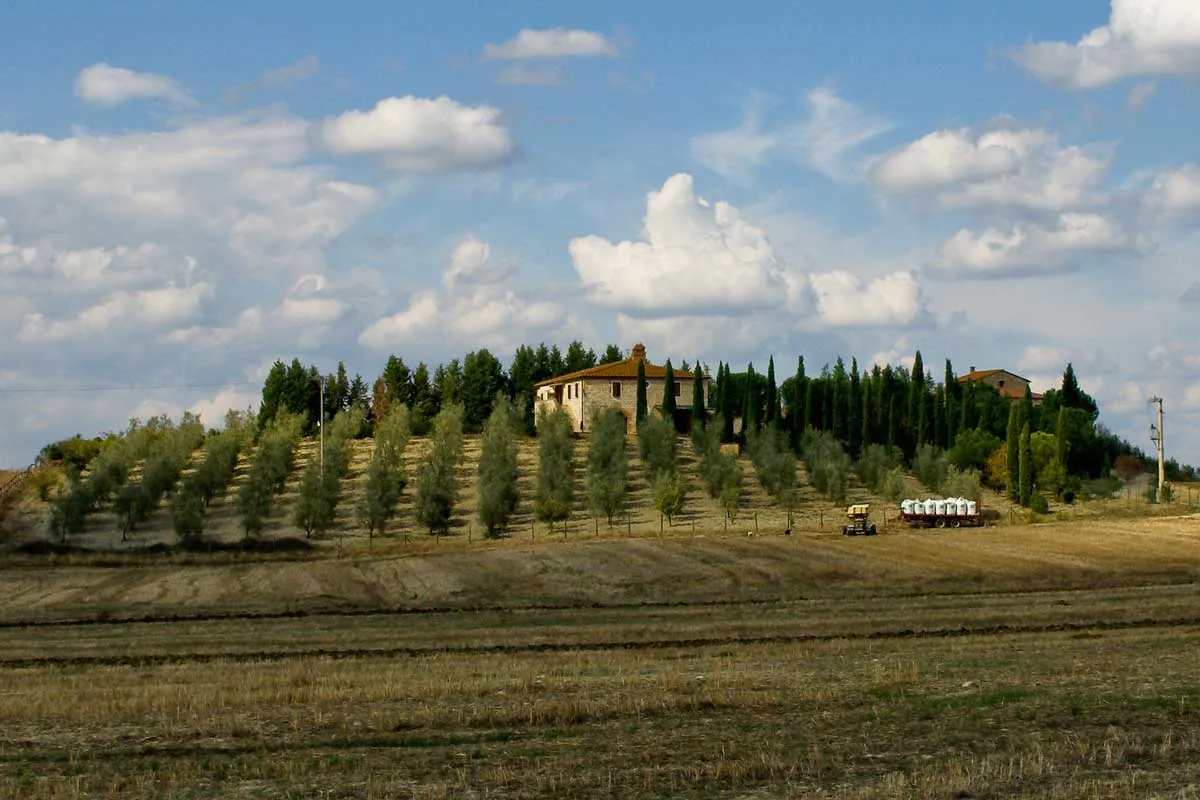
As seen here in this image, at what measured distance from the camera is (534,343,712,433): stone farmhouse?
141250mm

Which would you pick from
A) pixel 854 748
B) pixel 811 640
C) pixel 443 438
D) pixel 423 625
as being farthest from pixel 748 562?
pixel 443 438

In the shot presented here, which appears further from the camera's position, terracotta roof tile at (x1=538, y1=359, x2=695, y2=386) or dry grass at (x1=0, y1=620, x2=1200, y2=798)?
terracotta roof tile at (x1=538, y1=359, x2=695, y2=386)

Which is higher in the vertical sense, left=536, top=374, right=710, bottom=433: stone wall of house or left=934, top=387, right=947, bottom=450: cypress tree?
left=536, top=374, right=710, bottom=433: stone wall of house

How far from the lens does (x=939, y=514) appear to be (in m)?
99.4

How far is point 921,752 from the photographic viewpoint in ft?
59.2

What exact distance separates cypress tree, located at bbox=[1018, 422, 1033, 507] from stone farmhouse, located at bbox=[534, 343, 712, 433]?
123ft

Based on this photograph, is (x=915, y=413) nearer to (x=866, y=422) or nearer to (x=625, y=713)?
(x=866, y=422)

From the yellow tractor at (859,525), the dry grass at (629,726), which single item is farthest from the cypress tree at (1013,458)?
the dry grass at (629,726)

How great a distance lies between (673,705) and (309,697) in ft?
21.6

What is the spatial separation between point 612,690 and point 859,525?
6782 cm

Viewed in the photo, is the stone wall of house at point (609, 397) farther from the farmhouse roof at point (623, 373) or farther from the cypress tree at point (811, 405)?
the cypress tree at point (811, 405)

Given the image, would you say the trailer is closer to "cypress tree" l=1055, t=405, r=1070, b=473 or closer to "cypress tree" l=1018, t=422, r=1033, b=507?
"cypress tree" l=1018, t=422, r=1033, b=507

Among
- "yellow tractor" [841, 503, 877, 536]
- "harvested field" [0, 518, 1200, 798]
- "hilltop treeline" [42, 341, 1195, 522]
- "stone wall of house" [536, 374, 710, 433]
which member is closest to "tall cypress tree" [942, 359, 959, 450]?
"hilltop treeline" [42, 341, 1195, 522]

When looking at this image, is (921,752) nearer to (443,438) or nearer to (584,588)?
(584,588)
